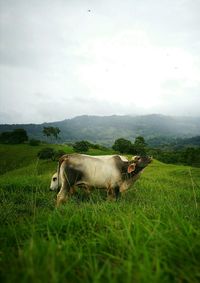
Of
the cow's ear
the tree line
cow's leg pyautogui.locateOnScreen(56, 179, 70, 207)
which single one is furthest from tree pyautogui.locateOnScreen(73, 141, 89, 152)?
cow's leg pyautogui.locateOnScreen(56, 179, 70, 207)

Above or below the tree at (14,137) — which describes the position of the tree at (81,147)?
below

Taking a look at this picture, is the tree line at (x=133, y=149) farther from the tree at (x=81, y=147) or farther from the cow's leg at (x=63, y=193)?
the cow's leg at (x=63, y=193)

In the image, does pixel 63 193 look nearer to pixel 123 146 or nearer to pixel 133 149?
pixel 133 149

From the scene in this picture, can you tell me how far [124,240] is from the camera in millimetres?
Answer: 4055

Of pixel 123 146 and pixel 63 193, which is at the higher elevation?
pixel 63 193

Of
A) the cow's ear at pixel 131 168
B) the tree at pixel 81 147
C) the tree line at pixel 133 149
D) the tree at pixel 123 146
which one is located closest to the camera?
the cow's ear at pixel 131 168

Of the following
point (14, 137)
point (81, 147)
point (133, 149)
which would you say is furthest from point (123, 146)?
point (14, 137)

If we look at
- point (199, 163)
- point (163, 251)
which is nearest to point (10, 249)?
point (163, 251)

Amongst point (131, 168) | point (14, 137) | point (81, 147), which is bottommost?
point (81, 147)

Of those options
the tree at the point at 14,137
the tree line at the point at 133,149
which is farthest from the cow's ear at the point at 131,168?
the tree at the point at 14,137

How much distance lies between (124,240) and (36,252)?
1257 millimetres

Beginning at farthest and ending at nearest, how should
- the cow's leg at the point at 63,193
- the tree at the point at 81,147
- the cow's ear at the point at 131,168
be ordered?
the tree at the point at 81,147 < the cow's ear at the point at 131,168 < the cow's leg at the point at 63,193

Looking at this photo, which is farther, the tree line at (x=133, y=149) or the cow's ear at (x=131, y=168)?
the tree line at (x=133, y=149)

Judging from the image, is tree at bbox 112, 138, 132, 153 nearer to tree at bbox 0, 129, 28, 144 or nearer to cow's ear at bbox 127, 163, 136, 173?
tree at bbox 0, 129, 28, 144
